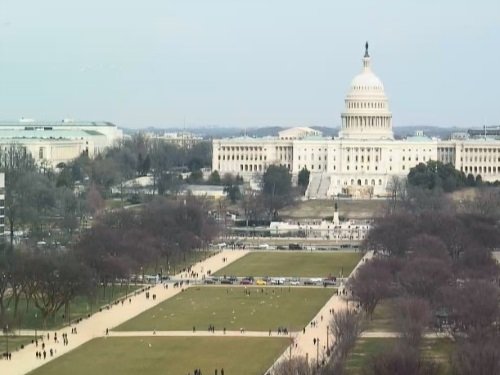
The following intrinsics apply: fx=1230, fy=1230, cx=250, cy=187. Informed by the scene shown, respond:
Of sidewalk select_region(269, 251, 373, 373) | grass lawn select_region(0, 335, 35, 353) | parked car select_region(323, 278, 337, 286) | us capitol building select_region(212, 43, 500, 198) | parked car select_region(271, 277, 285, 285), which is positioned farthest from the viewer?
us capitol building select_region(212, 43, 500, 198)

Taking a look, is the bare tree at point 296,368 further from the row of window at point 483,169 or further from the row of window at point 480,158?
the row of window at point 483,169

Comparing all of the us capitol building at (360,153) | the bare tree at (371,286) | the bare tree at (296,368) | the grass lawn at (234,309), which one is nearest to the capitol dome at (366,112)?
the us capitol building at (360,153)

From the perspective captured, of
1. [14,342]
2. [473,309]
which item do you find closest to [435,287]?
[473,309]

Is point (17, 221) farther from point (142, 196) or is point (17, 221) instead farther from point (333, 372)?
point (333, 372)

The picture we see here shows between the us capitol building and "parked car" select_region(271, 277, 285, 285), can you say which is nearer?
"parked car" select_region(271, 277, 285, 285)

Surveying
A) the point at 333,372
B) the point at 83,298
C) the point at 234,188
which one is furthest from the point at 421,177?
the point at 333,372

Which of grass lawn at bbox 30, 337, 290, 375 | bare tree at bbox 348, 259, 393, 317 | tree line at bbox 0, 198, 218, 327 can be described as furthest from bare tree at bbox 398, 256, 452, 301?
tree line at bbox 0, 198, 218, 327

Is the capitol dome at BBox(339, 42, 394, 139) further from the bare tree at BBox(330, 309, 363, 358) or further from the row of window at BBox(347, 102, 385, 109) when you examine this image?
the bare tree at BBox(330, 309, 363, 358)
